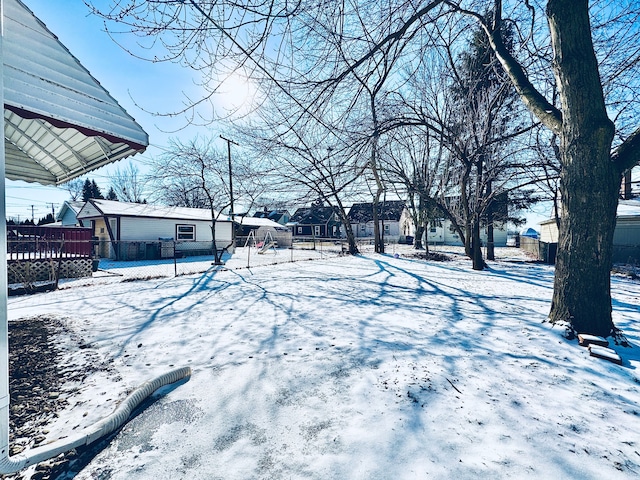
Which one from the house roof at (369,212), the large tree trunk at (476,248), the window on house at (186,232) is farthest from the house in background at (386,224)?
the large tree trunk at (476,248)

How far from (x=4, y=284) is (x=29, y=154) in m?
5.30

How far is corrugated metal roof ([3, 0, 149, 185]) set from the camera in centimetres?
227

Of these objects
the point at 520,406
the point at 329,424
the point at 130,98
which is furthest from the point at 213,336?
the point at 520,406

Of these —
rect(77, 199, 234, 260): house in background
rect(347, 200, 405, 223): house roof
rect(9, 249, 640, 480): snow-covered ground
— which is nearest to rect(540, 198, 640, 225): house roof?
rect(9, 249, 640, 480): snow-covered ground

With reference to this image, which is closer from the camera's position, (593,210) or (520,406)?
(520,406)

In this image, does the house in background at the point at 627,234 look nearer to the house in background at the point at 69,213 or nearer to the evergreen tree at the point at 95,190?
the house in background at the point at 69,213

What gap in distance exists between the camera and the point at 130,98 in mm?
3305

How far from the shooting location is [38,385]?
8.84ft

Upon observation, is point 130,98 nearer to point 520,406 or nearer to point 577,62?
point 520,406

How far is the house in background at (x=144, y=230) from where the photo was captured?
53.7ft

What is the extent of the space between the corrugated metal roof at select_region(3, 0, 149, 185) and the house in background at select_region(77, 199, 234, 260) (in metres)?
11.2

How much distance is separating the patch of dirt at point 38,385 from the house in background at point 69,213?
22665 mm

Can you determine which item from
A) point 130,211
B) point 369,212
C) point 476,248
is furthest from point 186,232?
point 369,212

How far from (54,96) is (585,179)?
19.7 ft
